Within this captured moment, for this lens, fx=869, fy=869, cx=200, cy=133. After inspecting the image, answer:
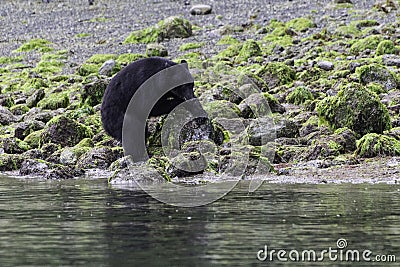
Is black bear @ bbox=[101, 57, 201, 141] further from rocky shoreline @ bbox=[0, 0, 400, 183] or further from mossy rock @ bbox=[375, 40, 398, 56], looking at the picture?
mossy rock @ bbox=[375, 40, 398, 56]

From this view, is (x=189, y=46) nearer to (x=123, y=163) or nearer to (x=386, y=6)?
(x=386, y=6)

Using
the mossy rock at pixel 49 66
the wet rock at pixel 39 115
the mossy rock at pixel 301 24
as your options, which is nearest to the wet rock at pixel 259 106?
the wet rock at pixel 39 115

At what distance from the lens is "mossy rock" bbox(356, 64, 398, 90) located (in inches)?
997

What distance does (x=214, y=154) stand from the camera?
62.7 ft

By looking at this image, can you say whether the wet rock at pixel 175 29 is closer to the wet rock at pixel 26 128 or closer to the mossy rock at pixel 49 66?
the mossy rock at pixel 49 66

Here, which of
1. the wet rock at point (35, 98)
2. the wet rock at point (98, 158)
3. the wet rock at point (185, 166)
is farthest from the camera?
the wet rock at point (35, 98)

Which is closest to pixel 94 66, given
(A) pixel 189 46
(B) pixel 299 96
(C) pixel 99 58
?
(C) pixel 99 58

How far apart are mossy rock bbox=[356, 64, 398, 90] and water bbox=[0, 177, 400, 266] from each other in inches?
412

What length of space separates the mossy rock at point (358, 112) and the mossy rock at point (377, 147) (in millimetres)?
1381

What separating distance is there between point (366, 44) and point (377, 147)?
1506 centimetres

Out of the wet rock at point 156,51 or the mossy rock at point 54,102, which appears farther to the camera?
the wet rock at point 156,51

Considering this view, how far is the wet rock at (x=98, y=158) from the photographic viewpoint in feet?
64.0

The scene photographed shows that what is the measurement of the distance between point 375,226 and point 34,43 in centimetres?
4042

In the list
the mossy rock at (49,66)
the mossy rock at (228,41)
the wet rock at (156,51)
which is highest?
the mossy rock at (228,41)
